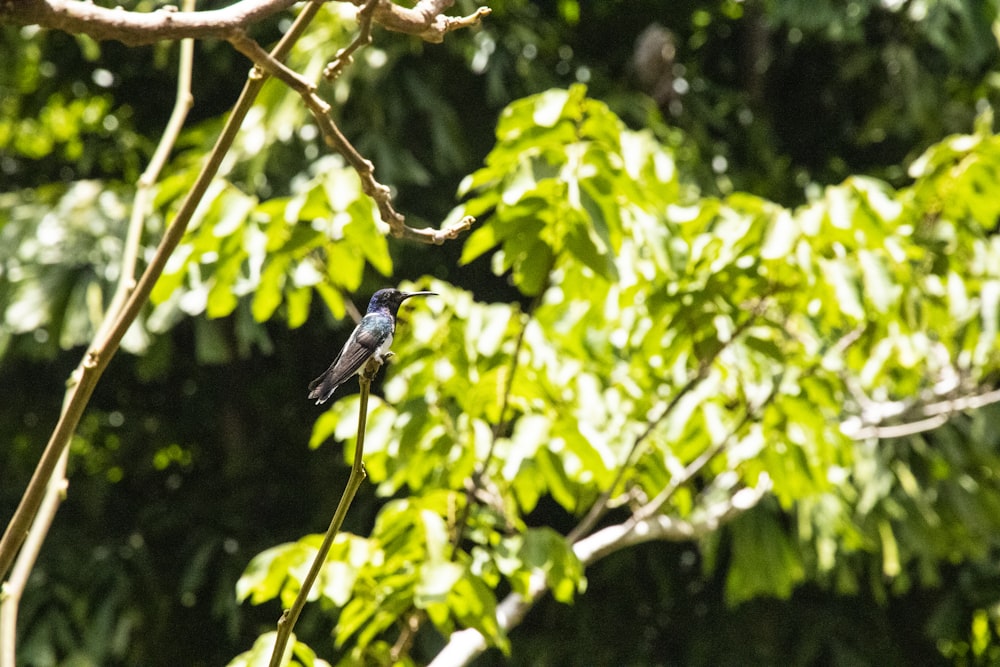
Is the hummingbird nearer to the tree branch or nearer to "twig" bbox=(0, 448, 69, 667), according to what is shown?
"twig" bbox=(0, 448, 69, 667)

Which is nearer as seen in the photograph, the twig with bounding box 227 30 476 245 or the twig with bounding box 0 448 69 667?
the twig with bounding box 227 30 476 245

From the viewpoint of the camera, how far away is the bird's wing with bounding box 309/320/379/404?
3.94 ft

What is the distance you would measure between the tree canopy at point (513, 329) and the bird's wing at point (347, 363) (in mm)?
219

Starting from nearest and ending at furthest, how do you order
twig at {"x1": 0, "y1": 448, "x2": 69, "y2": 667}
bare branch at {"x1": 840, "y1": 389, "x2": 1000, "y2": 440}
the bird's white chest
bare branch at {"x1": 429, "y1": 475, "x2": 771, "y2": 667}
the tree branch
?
the tree branch
twig at {"x1": 0, "y1": 448, "x2": 69, "y2": 667}
the bird's white chest
bare branch at {"x1": 429, "y1": 475, "x2": 771, "y2": 667}
bare branch at {"x1": 840, "y1": 389, "x2": 1000, "y2": 440}

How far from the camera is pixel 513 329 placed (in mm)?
2602

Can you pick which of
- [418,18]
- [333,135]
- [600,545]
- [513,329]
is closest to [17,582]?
[333,135]

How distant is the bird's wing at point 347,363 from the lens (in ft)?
3.94

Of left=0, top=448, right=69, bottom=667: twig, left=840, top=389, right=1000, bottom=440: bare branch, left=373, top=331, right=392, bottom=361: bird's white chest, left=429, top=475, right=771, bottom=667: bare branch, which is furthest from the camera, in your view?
left=840, top=389, right=1000, bottom=440: bare branch

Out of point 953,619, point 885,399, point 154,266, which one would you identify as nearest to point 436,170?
point 885,399

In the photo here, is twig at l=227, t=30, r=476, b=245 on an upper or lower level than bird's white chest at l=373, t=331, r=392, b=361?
upper

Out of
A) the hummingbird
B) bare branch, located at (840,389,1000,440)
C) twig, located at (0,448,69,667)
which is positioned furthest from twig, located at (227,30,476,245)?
bare branch, located at (840,389,1000,440)

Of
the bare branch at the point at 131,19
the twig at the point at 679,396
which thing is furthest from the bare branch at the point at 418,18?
the twig at the point at 679,396

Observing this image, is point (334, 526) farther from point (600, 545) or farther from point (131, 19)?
point (600, 545)

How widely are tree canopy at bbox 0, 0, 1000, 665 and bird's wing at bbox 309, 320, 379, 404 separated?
0.22 meters
